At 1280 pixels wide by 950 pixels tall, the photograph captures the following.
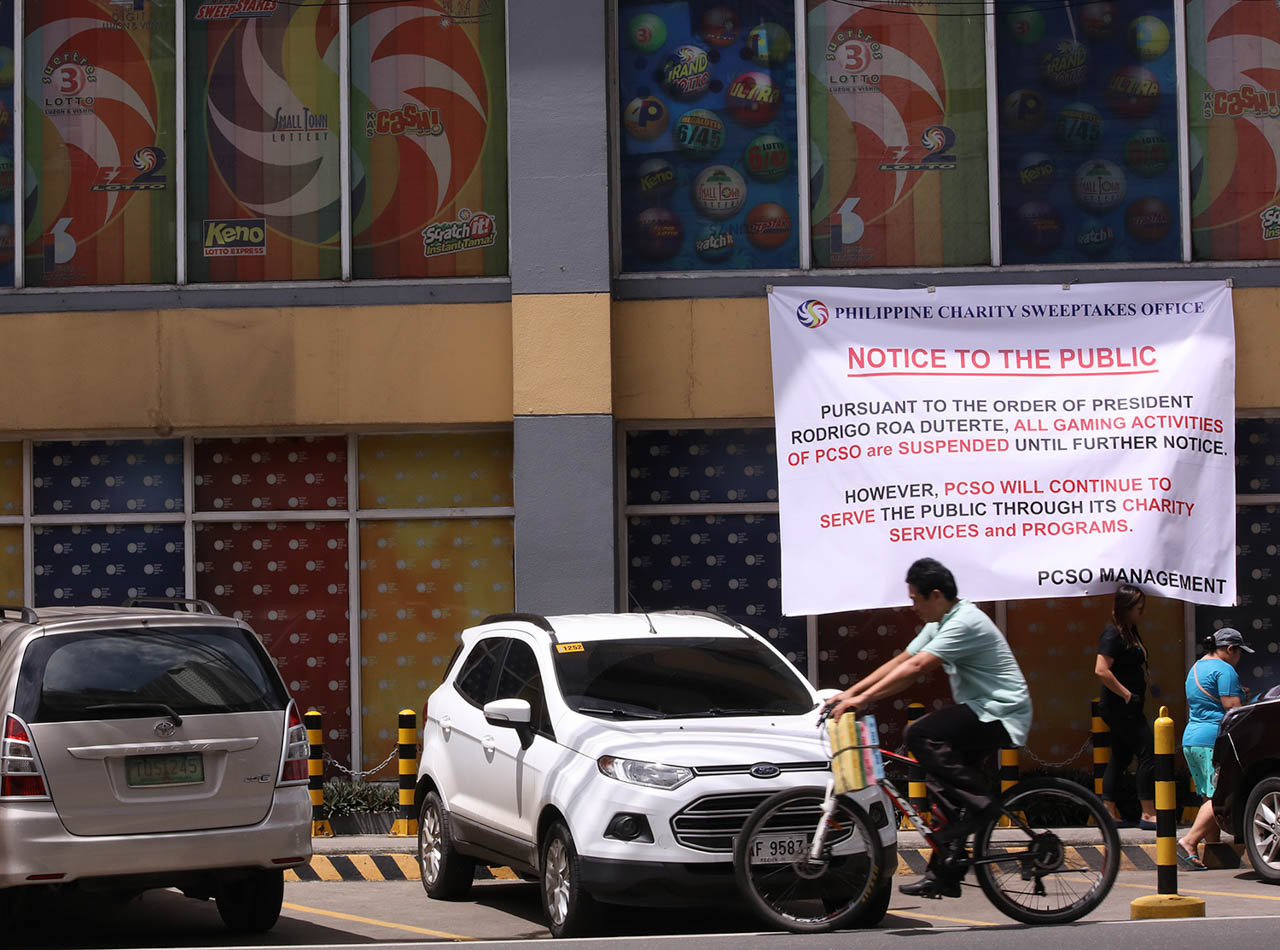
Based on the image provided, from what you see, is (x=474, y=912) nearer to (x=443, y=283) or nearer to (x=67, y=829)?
(x=67, y=829)

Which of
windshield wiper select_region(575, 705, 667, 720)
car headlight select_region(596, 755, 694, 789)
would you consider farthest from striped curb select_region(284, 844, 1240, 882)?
car headlight select_region(596, 755, 694, 789)

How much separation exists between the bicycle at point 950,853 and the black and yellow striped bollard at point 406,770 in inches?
187

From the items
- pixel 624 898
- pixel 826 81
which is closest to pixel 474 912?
pixel 624 898

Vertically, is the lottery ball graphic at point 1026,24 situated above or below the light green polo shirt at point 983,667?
above

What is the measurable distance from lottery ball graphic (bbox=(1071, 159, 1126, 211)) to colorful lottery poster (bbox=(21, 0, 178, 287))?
7981 millimetres

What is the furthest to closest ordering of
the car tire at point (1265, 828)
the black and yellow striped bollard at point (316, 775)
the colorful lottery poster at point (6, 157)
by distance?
the colorful lottery poster at point (6, 157), the black and yellow striped bollard at point (316, 775), the car tire at point (1265, 828)

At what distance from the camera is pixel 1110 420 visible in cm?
1422

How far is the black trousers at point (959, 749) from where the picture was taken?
845 centimetres

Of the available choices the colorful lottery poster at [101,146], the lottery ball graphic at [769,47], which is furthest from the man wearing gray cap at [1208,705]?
the colorful lottery poster at [101,146]

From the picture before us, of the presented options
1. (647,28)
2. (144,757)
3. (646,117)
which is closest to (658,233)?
(646,117)

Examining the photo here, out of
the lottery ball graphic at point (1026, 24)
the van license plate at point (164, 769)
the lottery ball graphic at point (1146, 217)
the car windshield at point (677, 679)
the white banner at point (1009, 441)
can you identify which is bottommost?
the van license plate at point (164, 769)

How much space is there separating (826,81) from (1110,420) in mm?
3876

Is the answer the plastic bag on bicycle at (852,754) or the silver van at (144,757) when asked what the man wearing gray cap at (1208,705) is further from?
the silver van at (144,757)

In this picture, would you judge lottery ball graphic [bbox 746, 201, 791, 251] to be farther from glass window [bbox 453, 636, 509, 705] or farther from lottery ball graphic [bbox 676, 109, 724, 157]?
glass window [bbox 453, 636, 509, 705]
